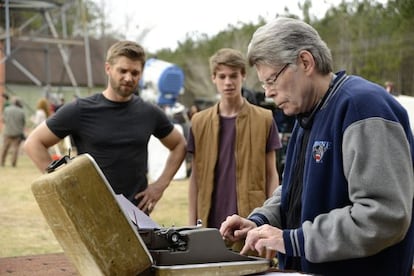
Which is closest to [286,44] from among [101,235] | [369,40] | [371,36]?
[101,235]

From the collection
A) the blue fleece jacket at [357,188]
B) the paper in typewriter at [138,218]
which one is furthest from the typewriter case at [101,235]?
the blue fleece jacket at [357,188]

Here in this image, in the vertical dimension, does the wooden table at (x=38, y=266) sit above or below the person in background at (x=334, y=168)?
below

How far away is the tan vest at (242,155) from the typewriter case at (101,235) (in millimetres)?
1952

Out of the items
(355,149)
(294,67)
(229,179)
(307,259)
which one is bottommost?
(229,179)

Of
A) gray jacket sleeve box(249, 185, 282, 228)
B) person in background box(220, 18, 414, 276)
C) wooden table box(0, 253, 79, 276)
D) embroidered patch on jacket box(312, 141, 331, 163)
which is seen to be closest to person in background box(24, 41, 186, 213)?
wooden table box(0, 253, 79, 276)

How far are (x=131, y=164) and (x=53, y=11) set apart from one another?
2231cm

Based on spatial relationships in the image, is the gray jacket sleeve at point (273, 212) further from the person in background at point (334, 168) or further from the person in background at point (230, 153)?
the person in background at point (230, 153)

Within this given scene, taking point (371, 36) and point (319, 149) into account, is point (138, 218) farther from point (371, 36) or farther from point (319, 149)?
point (371, 36)

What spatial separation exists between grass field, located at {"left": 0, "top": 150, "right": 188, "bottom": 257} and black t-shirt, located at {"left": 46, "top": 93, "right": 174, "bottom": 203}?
1.43m

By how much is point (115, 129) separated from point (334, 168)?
6.39 ft

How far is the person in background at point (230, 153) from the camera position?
Result: 12.1 feet

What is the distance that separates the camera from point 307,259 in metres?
1.77

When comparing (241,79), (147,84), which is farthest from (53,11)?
(241,79)

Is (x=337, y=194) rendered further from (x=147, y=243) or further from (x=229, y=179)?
(x=229, y=179)
